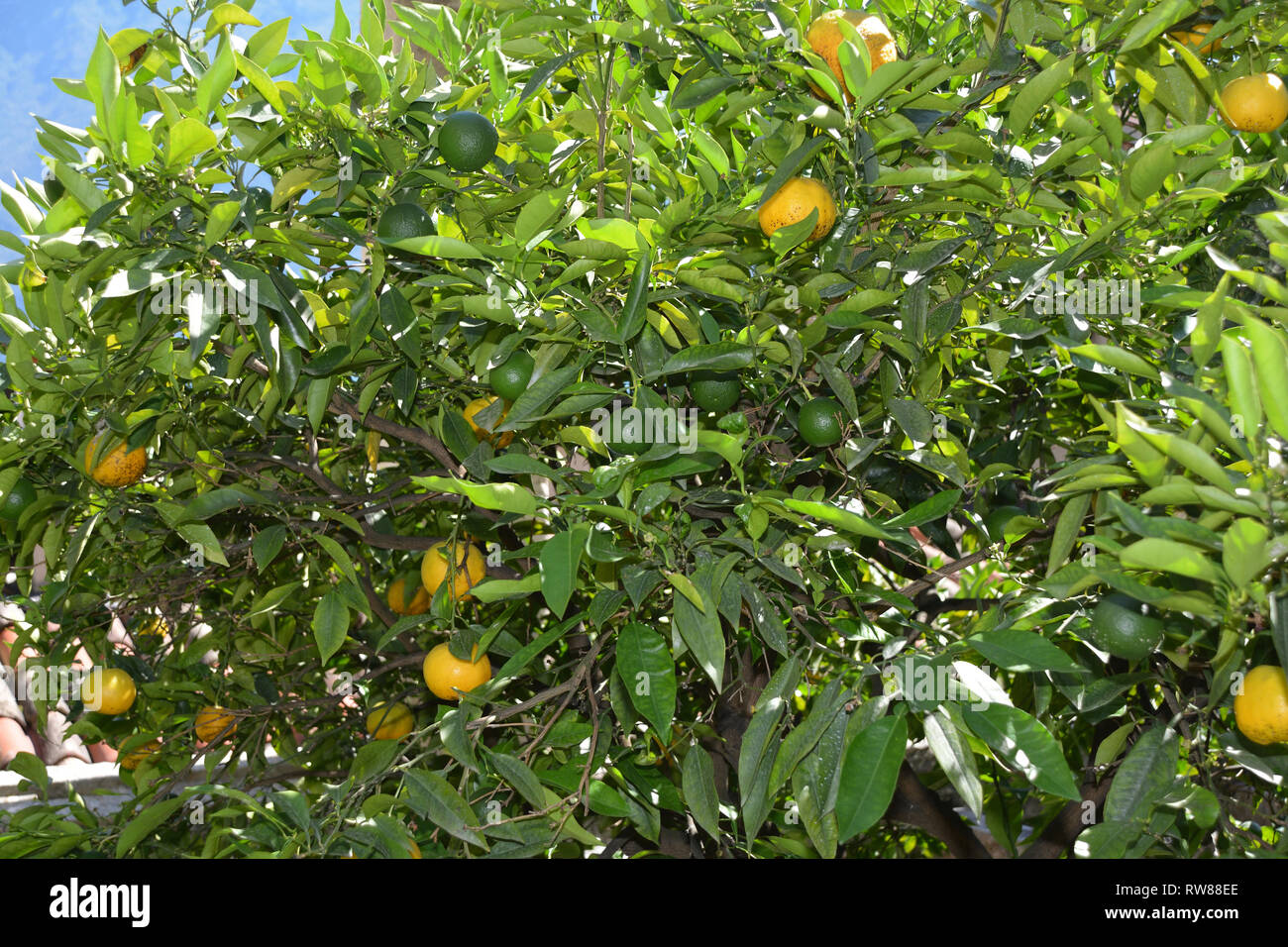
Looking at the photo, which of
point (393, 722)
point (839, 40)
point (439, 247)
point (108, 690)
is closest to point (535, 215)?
point (439, 247)

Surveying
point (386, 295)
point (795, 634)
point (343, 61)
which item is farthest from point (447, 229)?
point (795, 634)

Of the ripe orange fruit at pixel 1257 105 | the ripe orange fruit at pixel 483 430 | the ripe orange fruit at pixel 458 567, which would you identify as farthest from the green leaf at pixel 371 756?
the ripe orange fruit at pixel 1257 105

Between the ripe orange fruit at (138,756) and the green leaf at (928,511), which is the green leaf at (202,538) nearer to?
the ripe orange fruit at (138,756)

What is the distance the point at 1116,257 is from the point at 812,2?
0.52 metres

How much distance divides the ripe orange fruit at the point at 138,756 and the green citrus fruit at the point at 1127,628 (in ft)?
5.60

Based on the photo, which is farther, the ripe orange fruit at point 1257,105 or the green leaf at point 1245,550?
the ripe orange fruit at point 1257,105

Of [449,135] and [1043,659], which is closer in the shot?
[1043,659]

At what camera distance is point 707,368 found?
1177mm

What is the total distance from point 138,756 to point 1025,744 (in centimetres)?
177

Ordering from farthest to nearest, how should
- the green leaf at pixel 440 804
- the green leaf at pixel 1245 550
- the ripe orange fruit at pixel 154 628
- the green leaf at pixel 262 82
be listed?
1. the ripe orange fruit at pixel 154 628
2. the green leaf at pixel 262 82
3. the green leaf at pixel 440 804
4. the green leaf at pixel 1245 550

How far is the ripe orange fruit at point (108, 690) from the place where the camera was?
1729 mm
